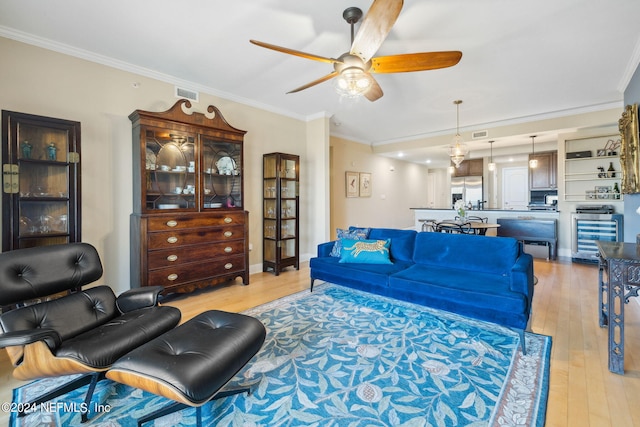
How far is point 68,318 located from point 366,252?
2702 mm

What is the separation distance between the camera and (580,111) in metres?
4.94

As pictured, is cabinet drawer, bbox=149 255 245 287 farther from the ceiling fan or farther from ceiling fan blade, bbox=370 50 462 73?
ceiling fan blade, bbox=370 50 462 73

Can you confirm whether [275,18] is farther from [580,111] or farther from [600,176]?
[600,176]

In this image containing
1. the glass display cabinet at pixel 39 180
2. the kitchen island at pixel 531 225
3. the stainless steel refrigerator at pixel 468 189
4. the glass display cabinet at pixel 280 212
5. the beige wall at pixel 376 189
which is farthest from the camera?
the stainless steel refrigerator at pixel 468 189

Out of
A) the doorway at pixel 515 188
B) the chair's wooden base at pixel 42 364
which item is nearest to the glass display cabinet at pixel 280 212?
the chair's wooden base at pixel 42 364

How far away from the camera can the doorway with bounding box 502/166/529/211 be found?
901 centimetres

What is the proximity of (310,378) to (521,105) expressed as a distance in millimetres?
5239

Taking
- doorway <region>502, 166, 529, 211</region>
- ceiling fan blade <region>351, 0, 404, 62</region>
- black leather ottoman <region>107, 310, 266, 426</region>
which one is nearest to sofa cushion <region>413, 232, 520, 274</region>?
ceiling fan blade <region>351, 0, 404, 62</region>

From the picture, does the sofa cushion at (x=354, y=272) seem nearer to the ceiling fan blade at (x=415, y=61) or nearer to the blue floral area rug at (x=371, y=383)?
the blue floral area rug at (x=371, y=383)

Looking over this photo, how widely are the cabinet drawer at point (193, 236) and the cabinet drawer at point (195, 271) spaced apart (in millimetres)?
266

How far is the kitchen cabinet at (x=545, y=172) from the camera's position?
752cm

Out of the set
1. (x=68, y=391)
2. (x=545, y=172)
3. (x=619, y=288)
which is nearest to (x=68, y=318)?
(x=68, y=391)

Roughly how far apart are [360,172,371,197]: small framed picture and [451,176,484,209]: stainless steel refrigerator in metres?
3.12

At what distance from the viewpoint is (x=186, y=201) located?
367 centimetres
